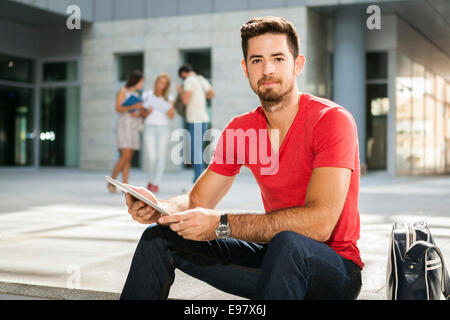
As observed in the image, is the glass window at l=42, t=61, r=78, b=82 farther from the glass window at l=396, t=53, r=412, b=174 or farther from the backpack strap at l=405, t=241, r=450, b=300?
the backpack strap at l=405, t=241, r=450, b=300

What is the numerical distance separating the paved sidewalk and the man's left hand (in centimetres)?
104

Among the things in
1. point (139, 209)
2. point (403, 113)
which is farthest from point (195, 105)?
point (403, 113)

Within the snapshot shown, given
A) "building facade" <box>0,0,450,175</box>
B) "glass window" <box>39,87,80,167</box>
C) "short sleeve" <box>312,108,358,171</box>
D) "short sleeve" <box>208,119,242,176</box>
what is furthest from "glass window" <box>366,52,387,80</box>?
"short sleeve" <box>312,108,358,171</box>

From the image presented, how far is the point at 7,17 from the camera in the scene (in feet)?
63.5

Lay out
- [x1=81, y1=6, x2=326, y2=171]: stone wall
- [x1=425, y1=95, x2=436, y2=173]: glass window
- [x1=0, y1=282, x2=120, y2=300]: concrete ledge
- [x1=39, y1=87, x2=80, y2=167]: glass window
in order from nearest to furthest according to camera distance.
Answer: [x1=0, y1=282, x2=120, y2=300]: concrete ledge
[x1=81, y1=6, x2=326, y2=171]: stone wall
[x1=39, y1=87, x2=80, y2=167]: glass window
[x1=425, y1=95, x2=436, y2=173]: glass window

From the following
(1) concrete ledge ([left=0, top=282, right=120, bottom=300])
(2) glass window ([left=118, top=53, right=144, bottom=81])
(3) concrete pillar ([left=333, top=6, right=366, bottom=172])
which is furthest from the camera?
(2) glass window ([left=118, top=53, right=144, bottom=81])

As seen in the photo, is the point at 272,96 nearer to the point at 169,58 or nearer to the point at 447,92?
the point at 169,58

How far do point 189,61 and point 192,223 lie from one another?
17.4 meters

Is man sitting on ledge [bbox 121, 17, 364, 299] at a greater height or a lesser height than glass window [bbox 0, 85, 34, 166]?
lesser

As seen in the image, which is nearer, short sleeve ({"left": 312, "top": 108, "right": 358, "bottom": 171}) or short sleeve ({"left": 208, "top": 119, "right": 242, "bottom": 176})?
short sleeve ({"left": 312, "top": 108, "right": 358, "bottom": 171})

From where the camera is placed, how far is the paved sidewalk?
3.61 m

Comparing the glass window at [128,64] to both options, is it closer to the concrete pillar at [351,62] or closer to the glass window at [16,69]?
the glass window at [16,69]

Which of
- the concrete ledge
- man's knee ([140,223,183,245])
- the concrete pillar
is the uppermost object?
the concrete pillar
